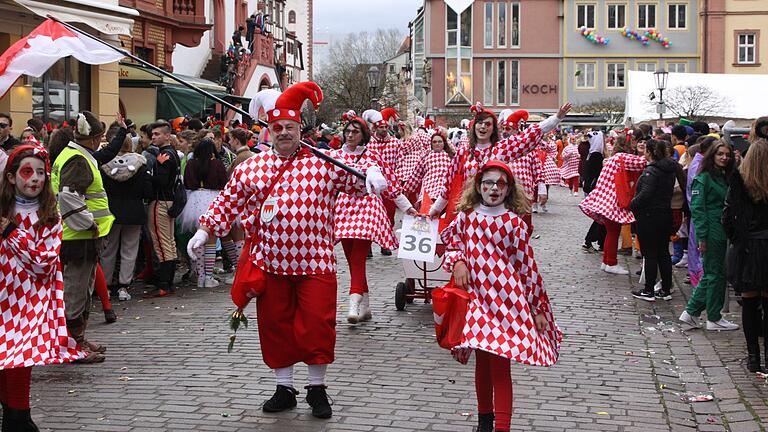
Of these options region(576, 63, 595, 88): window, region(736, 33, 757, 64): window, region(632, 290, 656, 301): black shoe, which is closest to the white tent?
region(632, 290, 656, 301): black shoe

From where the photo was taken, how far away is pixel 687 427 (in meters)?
6.67

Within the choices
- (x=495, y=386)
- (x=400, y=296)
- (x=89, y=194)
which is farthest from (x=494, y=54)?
(x=495, y=386)

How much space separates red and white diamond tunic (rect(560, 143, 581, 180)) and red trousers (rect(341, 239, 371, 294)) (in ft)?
57.0

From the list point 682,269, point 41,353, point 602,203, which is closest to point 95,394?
point 41,353

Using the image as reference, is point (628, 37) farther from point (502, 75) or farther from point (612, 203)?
point (612, 203)

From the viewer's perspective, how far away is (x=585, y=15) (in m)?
64.9

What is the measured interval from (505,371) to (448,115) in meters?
61.1

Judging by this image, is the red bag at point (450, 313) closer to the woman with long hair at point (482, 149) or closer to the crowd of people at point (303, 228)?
the crowd of people at point (303, 228)

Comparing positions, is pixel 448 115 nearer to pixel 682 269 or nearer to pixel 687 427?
pixel 682 269

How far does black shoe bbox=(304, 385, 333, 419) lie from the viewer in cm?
660

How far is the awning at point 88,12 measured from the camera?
1557cm

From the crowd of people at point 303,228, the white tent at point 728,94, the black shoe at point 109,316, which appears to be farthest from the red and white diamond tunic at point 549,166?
the black shoe at point 109,316

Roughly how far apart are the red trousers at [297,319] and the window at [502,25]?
2390 inches

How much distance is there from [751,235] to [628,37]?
5846 centimetres
